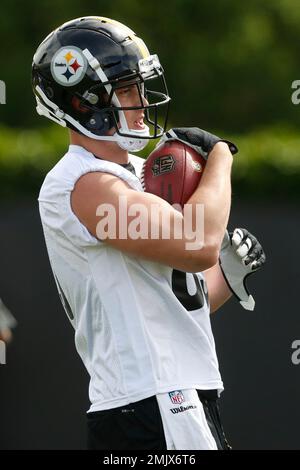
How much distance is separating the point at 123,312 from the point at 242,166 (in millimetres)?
3269

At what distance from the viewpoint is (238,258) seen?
12.8ft

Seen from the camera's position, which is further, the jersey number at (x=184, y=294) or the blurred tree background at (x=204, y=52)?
the blurred tree background at (x=204, y=52)

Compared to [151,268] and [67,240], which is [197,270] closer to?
[151,268]

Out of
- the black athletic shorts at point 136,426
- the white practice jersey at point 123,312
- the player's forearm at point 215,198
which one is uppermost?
the player's forearm at point 215,198

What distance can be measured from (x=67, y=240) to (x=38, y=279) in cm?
291

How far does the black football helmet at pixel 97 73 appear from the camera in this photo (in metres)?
3.59

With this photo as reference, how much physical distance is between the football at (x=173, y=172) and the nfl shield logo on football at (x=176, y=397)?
59 centimetres

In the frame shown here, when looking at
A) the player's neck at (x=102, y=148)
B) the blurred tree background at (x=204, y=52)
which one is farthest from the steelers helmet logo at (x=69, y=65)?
the blurred tree background at (x=204, y=52)

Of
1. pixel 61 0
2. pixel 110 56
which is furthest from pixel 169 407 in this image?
pixel 61 0

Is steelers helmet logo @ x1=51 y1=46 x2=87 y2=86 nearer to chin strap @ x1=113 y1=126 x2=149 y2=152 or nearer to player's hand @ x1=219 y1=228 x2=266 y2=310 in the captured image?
chin strap @ x1=113 y1=126 x2=149 y2=152

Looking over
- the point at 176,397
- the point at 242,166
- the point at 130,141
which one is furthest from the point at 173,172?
the point at 242,166

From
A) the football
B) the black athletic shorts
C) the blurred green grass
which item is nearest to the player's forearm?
the football

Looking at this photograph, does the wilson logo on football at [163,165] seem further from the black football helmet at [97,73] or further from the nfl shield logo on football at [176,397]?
the nfl shield logo on football at [176,397]
